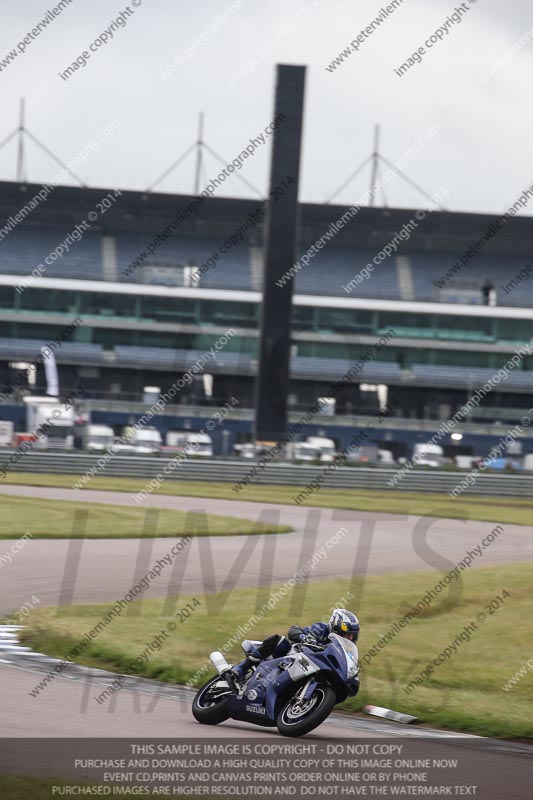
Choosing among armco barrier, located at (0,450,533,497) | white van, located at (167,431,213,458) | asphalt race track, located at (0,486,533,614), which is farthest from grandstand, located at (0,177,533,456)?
asphalt race track, located at (0,486,533,614)

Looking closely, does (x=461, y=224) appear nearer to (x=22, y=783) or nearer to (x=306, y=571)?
(x=306, y=571)

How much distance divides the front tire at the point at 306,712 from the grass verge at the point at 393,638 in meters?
2.08

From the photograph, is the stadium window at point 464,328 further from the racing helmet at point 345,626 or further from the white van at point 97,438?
the racing helmet at point 345,626

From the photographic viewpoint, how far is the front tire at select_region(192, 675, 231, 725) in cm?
805

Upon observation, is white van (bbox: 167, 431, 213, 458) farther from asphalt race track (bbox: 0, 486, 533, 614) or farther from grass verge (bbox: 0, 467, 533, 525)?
asphalt race track (bbox: 0, 486, 533, 614)

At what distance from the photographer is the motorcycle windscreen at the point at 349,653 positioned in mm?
7742

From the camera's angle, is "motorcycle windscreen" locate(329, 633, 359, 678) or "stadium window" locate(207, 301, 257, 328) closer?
"motorcycle windscreen" locate(329, 633, 359, 678)

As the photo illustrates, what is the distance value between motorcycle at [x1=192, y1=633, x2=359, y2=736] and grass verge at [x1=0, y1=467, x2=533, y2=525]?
21.9 meters

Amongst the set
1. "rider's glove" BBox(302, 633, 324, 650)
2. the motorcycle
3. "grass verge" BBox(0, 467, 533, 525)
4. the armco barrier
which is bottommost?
"grass verge" BBox(0, 467, 533, 525)

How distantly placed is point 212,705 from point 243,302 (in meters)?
59.1

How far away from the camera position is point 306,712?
25.1 feet

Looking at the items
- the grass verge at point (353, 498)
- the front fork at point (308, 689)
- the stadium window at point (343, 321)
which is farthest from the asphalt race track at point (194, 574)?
the stadium window at point (343, 321)

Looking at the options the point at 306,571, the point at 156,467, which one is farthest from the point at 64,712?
the point at 156,467

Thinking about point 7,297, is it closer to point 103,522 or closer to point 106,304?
point 106,304
